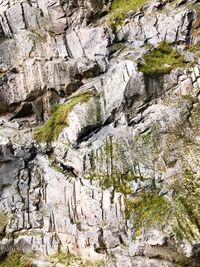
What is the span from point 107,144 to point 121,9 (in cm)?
649

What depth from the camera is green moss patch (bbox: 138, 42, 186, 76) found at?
12839mm

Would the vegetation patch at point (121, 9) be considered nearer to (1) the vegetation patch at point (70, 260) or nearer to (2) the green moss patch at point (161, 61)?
(2) the green moss patch at point (161, 61)

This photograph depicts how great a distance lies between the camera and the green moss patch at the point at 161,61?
12.8 meters

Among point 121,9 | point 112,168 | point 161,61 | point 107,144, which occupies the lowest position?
point 112,168

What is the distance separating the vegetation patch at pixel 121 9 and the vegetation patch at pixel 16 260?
29.7 feet

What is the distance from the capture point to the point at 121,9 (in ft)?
52.3

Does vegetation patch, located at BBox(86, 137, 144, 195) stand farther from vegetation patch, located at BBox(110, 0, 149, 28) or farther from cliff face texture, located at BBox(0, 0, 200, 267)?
vegetation patch, located at BBox(110, 0, 149, 28)

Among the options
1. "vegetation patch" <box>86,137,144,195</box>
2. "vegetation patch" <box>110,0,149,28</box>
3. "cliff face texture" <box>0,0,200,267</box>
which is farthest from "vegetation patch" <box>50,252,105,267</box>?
"vegetation patch" <box>110,0,149,28</box>

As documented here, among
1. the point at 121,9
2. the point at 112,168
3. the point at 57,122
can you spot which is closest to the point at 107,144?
the point at 112,168

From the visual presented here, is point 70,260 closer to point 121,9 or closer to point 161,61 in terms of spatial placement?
point 161,61

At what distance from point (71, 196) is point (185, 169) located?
3659 mm

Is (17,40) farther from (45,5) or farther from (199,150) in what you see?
(199,150)

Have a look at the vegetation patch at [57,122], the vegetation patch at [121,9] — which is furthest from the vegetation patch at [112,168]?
the vegetation patch at [121,9]

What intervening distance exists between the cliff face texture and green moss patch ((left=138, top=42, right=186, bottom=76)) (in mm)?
36
